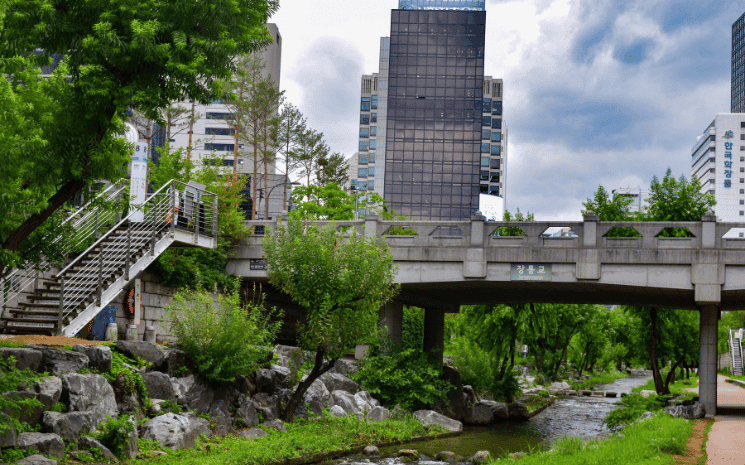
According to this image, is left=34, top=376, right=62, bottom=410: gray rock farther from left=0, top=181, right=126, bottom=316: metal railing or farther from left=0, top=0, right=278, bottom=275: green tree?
left=0, top=0, right=278, bottom=275: green tree

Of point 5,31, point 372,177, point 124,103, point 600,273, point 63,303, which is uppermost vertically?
point 372,177

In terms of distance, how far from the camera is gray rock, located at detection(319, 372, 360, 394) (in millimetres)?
24781

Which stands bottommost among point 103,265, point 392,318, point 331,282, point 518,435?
point 518,435

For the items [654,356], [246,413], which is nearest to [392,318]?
[246,413]

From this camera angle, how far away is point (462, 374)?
35031mm

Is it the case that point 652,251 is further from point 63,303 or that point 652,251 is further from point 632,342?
point 63,303

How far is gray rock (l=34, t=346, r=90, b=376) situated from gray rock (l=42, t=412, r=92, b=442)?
1034 millimetres

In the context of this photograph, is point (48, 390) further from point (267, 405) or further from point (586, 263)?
point (586, 263)

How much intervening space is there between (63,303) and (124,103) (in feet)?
27.7

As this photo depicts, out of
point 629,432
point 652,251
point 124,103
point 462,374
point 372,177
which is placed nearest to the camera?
point 124,103

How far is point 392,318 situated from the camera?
29.1m

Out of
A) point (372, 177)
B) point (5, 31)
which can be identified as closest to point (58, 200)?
point (5, 31)

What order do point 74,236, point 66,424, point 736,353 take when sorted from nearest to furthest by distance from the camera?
Result: point 66,424
point 74,236
point 736,353

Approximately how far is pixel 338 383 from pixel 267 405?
5125 mm
